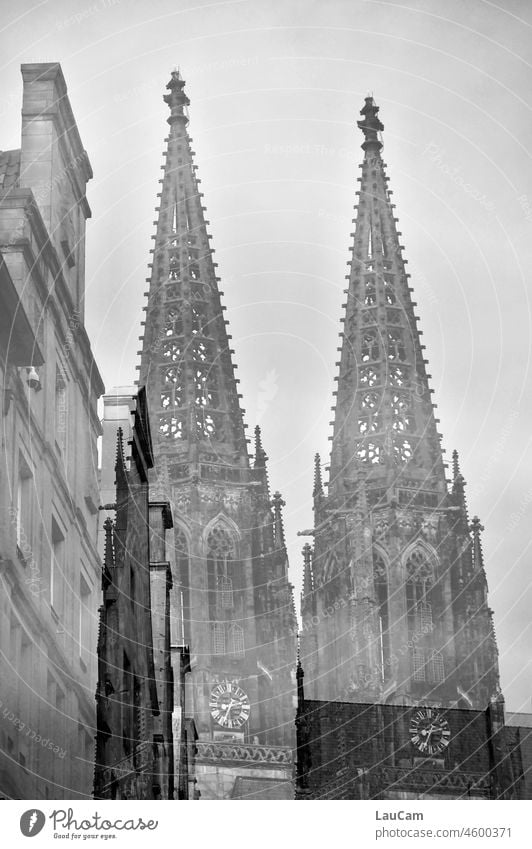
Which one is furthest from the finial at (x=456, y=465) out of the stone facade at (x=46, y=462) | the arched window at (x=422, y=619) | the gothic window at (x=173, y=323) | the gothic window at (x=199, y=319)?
the stone facade at (x=46, y=462)

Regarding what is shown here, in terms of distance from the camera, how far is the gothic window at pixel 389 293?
158 feet

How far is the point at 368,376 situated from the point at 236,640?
699cm

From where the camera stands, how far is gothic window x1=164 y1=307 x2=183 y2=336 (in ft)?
153

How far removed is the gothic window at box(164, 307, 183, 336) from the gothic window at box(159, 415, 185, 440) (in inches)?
75.8

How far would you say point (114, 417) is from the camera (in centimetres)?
1903

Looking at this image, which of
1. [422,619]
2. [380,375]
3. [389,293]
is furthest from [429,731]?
[389,293]

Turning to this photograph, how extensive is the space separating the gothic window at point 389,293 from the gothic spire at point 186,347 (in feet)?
12.5

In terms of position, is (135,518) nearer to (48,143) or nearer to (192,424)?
(48,143)

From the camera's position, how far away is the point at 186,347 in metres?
46.2

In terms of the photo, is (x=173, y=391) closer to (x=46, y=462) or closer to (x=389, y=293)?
(x=389, y=293)

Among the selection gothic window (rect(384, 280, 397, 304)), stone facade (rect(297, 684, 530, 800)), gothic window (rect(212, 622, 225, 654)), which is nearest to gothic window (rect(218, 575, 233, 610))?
gothic window (rect(212, 622, 225, 654))

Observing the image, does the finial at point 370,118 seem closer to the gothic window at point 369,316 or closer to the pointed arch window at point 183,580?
the pointed arch window at point 183,580
